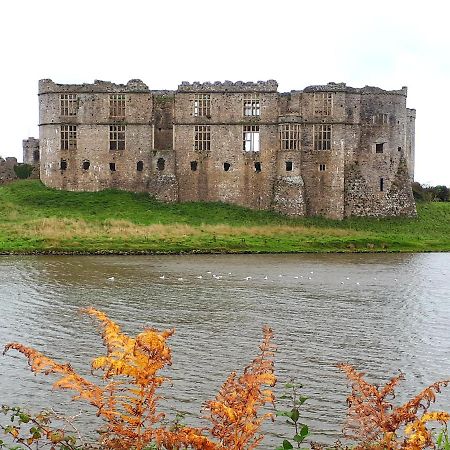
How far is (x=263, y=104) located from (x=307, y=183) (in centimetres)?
673

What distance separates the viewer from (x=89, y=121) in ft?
178

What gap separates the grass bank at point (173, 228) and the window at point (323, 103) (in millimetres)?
7980

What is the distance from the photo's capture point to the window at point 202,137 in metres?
53.9

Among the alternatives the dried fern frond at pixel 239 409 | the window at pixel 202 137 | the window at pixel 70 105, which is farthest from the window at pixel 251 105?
the dried fern frond at pixel 239 409

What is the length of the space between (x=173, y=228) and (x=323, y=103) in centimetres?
1579

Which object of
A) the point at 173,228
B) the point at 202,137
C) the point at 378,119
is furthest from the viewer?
the point at 378,119

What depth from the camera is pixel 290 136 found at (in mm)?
53188

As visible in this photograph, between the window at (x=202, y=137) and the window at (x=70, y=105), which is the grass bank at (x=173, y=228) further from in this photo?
the window at (x=70, y=105)

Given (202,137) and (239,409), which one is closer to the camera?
(239,409)

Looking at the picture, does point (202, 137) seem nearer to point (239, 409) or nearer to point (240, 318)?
point (240, 318)

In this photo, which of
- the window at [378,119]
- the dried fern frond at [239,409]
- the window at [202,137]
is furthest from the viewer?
the window at [378,119]

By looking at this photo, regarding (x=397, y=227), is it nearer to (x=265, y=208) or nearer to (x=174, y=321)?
(x=265, y=208)

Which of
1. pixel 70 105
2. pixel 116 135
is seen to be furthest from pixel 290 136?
pixel 70 105

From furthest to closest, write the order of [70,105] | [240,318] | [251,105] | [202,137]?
1. [70,105]
2. [202,137]
3. [251,105]
4. [240,318]
